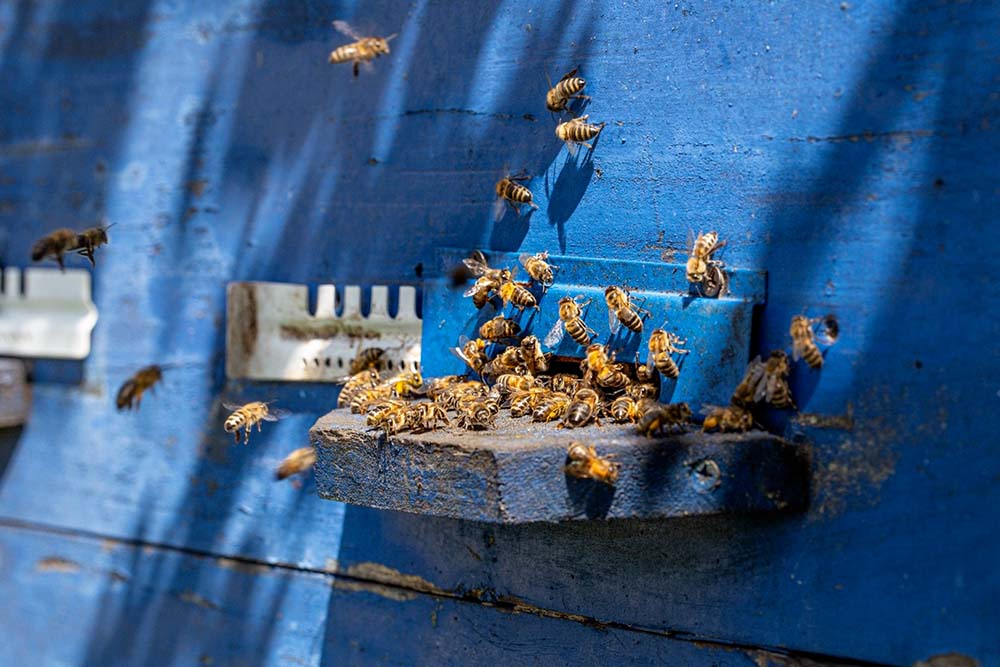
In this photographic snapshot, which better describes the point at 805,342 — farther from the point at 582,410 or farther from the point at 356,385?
the point at 356,385

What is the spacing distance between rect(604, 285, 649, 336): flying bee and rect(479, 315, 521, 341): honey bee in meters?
0.22

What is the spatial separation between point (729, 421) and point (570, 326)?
1.27 ft

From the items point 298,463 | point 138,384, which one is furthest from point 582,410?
point 138,384

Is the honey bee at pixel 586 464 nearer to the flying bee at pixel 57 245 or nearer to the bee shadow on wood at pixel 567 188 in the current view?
the bee shadow on wood at pixel 567 188

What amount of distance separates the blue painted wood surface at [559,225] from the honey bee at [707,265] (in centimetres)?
4

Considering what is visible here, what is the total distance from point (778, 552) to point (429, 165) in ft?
3.95

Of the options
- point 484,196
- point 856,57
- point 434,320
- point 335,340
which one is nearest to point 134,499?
point 335,340

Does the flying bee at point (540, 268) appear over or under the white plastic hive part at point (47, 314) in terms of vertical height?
over

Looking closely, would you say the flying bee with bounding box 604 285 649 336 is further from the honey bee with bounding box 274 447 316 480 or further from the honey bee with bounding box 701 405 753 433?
the honey bee with bounding box 274 447 316 480

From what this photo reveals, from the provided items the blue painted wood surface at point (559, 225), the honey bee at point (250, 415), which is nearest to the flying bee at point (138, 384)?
A: the blue painted wood surface at point (559, 225)

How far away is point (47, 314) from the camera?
3.28m

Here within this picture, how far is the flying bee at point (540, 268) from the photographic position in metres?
2.24

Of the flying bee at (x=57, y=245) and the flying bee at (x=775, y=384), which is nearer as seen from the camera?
the flying bee at (x=775, y=384)

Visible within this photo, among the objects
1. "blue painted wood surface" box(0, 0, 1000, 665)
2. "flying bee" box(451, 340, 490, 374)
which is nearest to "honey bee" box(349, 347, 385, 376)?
"blue painted wood surface" box(0, 0, 1000, 665)
